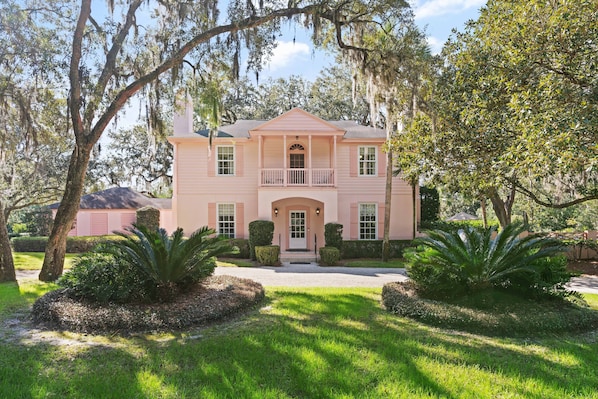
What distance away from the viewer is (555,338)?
499 cm

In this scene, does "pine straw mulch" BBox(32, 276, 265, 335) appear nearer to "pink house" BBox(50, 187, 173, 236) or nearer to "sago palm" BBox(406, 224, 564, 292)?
"sago palm" BBox(406, 224, 564, 292)

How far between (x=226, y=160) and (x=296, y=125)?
11.8 feet

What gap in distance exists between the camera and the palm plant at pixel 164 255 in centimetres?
590

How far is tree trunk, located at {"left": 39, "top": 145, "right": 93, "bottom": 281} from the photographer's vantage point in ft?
28.9

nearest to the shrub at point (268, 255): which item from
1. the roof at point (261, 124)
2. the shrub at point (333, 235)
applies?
the shrub at point (333, 235)

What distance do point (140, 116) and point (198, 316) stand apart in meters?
7.24

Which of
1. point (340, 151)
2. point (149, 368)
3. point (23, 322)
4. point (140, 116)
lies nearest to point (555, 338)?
point (149, 368)

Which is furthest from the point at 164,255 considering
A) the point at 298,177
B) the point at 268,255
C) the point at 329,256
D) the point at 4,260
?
the point at 298,177

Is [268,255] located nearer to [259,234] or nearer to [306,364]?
[259,234]

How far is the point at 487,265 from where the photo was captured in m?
6.09

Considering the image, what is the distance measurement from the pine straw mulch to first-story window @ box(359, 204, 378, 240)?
11.7 meters

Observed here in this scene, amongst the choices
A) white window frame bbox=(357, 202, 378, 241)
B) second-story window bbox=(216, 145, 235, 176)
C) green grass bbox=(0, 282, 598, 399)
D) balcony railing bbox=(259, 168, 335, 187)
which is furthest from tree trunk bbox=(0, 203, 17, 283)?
white window frame bbox=(357, 202, 378, 241)

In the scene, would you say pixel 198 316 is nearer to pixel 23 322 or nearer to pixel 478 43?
pixel 23 322

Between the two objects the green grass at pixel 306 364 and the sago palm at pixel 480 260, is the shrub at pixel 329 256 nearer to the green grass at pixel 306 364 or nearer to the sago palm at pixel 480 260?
the sago palm at pixel 480 260
